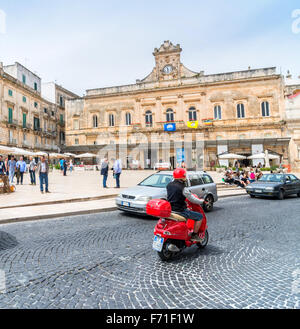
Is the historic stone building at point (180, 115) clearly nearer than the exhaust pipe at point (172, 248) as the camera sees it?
No

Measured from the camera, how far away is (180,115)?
120 feet

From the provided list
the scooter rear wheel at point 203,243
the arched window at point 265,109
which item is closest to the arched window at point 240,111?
the arched window at point 265,109

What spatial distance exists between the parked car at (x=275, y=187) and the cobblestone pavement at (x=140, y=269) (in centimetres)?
579

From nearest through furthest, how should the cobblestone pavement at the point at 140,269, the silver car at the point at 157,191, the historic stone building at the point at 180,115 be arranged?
the cobblestone pavement at the point at 140,269 → the silver car at the point at 157,191 → the historic stone building at the point at 180,115

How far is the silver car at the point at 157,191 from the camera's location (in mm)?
6980

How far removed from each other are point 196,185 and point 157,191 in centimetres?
174

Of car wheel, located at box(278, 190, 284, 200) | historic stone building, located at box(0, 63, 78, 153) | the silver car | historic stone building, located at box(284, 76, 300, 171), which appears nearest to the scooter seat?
the silver car

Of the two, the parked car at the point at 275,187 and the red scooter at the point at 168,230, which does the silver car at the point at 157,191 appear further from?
the parked car at the point at 275,187

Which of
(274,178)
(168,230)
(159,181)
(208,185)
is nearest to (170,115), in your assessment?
(274,178)

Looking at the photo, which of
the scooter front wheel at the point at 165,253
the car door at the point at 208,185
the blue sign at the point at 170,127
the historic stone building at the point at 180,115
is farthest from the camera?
the blue sign at the point at 170,127

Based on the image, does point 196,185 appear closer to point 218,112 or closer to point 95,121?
point 218,112
